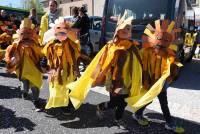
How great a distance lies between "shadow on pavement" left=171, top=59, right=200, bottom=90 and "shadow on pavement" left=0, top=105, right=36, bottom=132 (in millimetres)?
4423

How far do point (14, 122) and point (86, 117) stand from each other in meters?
1.22

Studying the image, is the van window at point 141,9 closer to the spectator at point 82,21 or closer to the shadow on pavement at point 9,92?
the spectator at point 82,21

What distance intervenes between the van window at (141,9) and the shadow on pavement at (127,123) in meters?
3.65

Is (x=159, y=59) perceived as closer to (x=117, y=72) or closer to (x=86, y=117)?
(x=117, y=72)

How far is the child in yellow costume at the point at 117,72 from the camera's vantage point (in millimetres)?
6180

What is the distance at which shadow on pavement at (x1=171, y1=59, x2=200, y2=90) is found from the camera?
1009 cm

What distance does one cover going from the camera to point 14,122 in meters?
6.70

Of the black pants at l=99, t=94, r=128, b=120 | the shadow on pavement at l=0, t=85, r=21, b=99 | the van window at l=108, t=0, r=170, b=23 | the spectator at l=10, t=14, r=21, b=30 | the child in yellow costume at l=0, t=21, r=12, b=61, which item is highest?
the van window at l=108, t=0, r=170, b=23

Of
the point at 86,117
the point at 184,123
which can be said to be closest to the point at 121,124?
the point at 86,117

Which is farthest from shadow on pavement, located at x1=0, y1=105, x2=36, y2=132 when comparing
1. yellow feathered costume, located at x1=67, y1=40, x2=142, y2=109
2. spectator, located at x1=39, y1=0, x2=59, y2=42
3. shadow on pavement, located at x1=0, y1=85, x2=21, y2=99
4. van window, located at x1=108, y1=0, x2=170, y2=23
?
van window, located at x1=108, y1=0, x2=170, y2=23

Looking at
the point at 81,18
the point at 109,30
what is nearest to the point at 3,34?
the point at 81,18

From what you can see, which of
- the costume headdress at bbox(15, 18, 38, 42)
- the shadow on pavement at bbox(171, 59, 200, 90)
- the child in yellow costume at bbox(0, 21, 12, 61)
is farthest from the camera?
the child in yellow costume at bbox(0, 21, 12, 61)

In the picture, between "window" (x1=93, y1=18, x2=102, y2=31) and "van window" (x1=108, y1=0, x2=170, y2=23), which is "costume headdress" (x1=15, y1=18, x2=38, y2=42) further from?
"window" (x1=93, y1=18, x2=102, y2=31)

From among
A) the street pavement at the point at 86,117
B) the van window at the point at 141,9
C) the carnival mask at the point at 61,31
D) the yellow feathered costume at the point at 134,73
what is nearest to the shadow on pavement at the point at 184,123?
the street pavement at the point at 86,117
